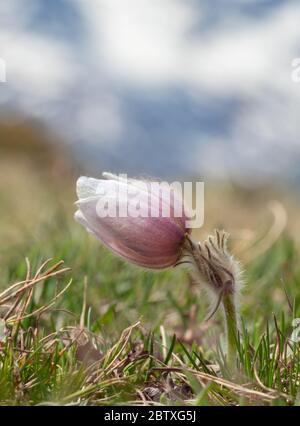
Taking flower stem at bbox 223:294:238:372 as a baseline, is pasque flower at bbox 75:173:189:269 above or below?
above

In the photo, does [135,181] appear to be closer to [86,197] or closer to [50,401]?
[86,197]

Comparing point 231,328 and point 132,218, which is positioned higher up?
point 132,218

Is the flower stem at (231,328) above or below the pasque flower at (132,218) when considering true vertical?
below
